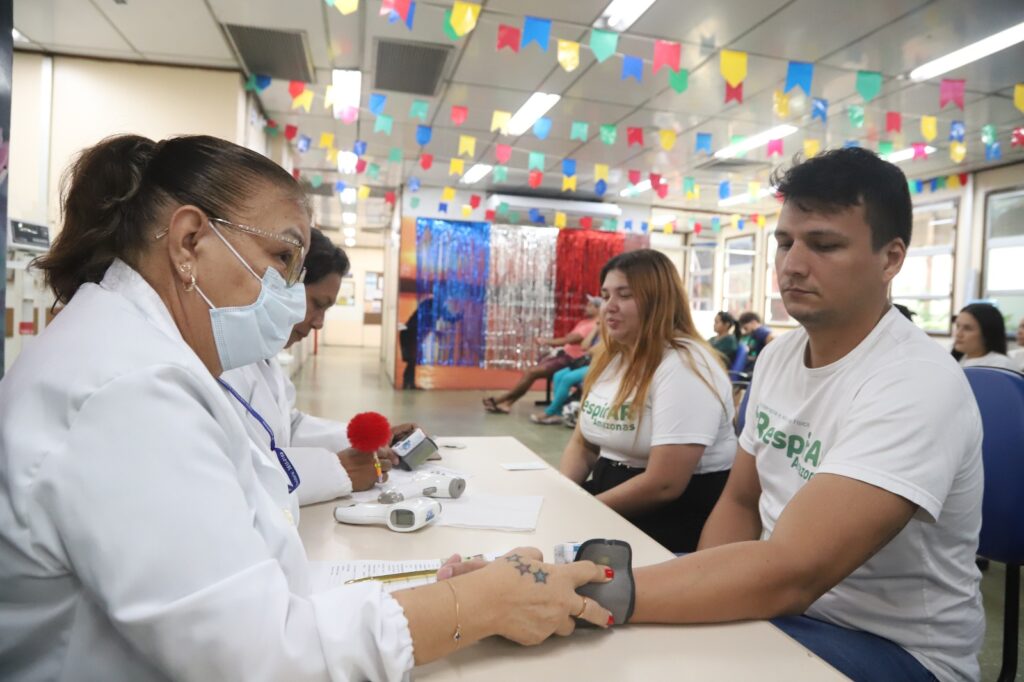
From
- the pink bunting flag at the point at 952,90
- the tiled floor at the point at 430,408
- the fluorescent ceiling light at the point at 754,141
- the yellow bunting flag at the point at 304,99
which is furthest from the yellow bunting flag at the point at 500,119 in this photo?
the pink bunting flag at the point at 952,90

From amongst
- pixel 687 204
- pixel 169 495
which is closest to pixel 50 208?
pixel 169 495

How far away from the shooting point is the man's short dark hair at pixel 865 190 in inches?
49.7

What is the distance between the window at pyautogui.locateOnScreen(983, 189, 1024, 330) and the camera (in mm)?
6877

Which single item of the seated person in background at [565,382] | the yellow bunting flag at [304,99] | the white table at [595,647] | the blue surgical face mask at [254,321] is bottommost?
the seated person in background at [565,382]

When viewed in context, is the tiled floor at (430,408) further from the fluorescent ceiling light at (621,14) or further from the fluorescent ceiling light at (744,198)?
the fluorescent ceiling light at (744,198)

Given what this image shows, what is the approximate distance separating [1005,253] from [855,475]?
7.98 meters

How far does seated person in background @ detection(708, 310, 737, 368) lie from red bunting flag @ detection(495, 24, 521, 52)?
4.49 meters

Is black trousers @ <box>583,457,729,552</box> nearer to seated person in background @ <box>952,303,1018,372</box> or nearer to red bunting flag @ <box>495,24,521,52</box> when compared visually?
red bunting flag @ <box>495,24,521,52</box>

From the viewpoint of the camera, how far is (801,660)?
88 centimetres

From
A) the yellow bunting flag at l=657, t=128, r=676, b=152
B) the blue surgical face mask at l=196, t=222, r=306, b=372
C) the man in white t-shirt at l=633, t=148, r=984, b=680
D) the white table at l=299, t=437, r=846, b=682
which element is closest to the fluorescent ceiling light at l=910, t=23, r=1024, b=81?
the yellow bunting flag at l=657, t=128, r=676, b=152

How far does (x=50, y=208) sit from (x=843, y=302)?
202 inches

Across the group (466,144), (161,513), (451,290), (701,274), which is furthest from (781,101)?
(701,274)

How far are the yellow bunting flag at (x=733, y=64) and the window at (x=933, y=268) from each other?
4.85 m

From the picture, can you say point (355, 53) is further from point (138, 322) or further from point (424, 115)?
point (138, 322)
